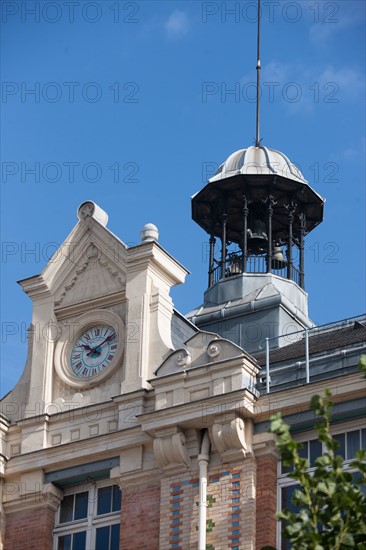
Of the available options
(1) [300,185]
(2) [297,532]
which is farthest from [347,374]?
(1) [300,185]

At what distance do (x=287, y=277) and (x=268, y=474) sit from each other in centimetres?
1256

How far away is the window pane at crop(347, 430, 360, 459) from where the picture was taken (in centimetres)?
3189

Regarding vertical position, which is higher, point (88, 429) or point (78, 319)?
point (78, 319)

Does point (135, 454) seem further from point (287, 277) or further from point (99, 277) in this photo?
point (287, 277)

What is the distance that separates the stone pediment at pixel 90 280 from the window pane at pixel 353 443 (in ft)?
24.4

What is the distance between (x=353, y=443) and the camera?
105 ft

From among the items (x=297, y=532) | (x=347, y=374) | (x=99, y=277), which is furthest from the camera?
(x=99, y=277)

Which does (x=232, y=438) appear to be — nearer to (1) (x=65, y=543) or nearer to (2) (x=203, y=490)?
(2) (x=203, y=490)

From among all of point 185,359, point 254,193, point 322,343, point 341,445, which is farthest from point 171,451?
point 254,193

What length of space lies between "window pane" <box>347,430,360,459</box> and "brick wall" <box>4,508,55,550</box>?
23.5ft

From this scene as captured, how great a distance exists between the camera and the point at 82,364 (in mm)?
36375

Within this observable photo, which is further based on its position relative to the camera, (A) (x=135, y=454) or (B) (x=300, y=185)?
(B) (x=300, y=185)

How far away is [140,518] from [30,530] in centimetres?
294

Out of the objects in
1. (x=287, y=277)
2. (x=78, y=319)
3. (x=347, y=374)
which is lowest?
(x=347, y=374)
